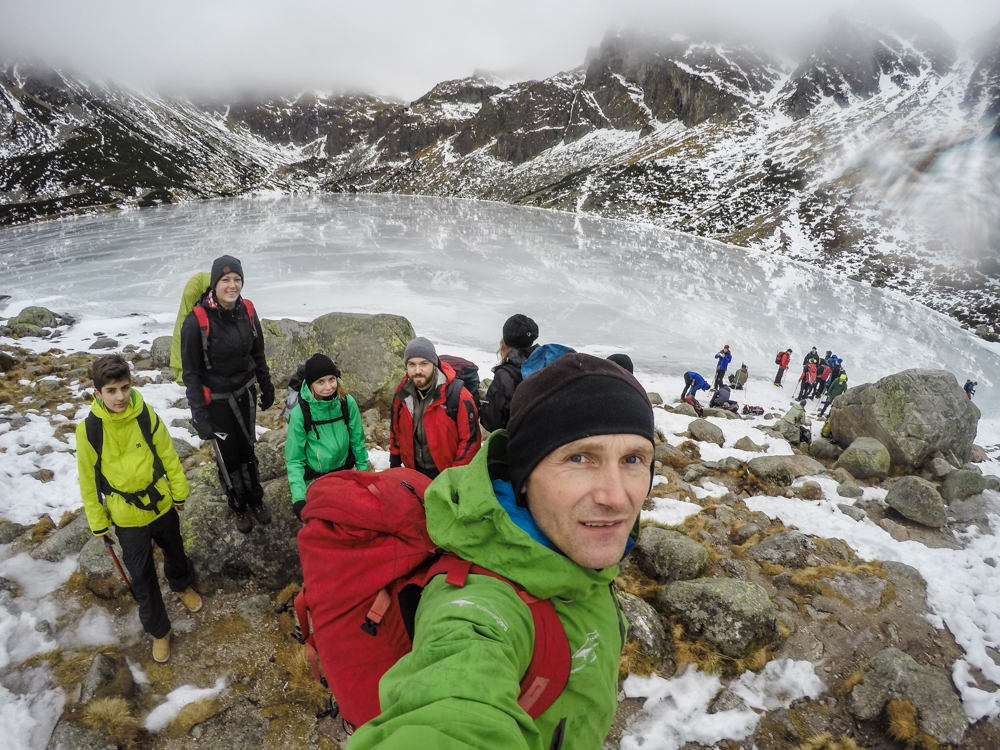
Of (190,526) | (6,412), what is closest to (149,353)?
(6,412)

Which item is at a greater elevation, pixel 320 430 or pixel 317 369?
pixel 317 369

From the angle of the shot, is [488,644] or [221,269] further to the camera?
[221,269]

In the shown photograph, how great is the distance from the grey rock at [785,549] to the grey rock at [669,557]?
3.15 ft

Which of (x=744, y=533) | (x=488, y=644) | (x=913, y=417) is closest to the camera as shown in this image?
(x=488, y=644)

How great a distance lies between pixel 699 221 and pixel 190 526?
7771 centimetres

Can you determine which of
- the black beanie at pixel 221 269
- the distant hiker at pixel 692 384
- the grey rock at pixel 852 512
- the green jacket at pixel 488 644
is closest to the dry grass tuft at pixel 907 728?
the green jacket at pixel 488 644

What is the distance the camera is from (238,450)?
14.7ft

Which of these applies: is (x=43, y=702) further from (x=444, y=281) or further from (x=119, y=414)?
(x=444, y=281)

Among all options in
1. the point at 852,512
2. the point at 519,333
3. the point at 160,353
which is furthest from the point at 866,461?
the point at 160,353

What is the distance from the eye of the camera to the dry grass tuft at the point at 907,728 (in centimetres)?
327

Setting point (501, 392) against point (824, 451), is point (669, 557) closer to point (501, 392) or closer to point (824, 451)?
point (501, 392)

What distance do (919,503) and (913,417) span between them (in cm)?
439

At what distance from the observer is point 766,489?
7.18m

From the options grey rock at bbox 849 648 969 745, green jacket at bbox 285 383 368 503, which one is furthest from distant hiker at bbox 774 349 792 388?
green jacket at bbox 285 383 368 503
